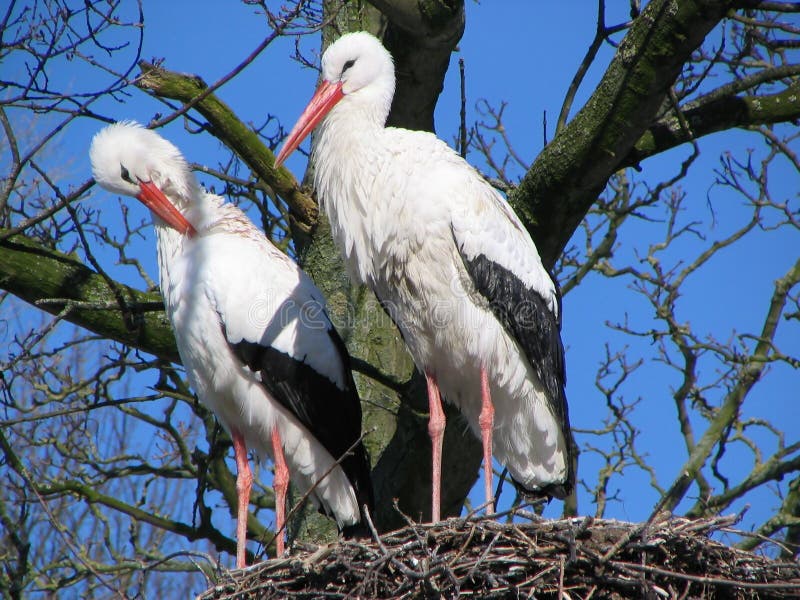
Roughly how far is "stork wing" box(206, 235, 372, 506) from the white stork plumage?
1.28 feet

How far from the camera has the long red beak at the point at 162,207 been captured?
231 inches

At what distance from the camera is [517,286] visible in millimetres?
5605

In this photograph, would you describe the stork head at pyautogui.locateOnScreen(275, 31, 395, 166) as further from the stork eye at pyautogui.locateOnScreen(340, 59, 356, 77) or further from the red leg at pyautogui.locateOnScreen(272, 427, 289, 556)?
the red leg at pyautogui.locateOnScreen(272, 427, 289, 556)

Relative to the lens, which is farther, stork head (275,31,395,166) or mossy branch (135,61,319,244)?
stork head (275,31,395,166)

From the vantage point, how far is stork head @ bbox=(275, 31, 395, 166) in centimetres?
600

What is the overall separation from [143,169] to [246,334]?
1.22m

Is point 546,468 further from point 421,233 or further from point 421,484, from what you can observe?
point 421,233

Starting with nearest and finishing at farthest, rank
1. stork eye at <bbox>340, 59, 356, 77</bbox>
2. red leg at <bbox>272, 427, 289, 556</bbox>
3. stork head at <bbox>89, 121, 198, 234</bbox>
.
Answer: red leg at <bbox>272, 427, 289, 556</bbox> < stork head at <bbox>89, 121, 198, 234</bbox> < stork eye at <bbox>340, 59, 356, 77</bbox>

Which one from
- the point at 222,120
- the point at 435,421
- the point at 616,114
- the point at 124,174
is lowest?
the point at 435,421

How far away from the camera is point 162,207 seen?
233 inches

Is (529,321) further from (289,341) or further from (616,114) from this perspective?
(289,341)

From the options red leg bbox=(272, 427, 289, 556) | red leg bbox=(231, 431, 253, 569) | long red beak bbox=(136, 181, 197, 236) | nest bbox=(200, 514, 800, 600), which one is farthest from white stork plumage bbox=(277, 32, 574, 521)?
red leg bbox=(231, 431, 253, 569)

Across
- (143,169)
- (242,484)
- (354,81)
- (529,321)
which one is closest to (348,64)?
(354,81)

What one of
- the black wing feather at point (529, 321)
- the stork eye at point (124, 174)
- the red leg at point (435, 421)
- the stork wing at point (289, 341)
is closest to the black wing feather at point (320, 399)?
the stork wing at point (289, 341)
